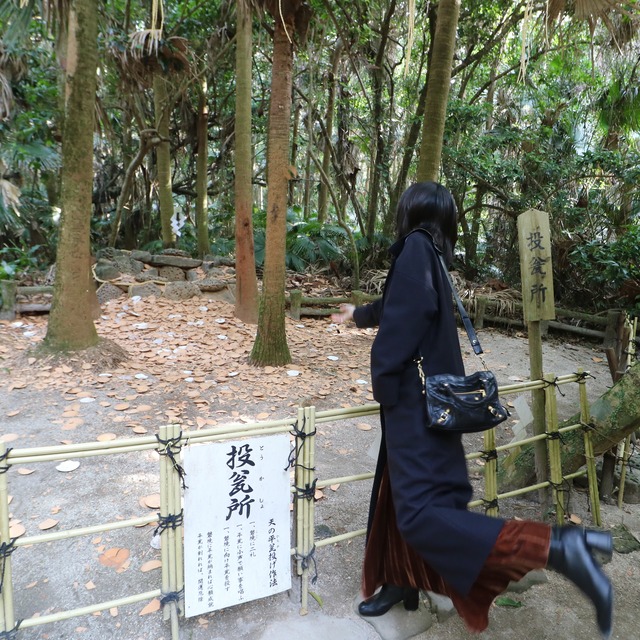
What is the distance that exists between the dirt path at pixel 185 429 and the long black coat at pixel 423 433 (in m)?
0.83

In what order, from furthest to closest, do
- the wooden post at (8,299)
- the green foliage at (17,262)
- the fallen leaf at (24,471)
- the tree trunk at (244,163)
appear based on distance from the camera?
the green foliage at (17,262) < the wooden post at (8,299) < the tree trunk at (244,163) < the fallen leaf at (24,471)

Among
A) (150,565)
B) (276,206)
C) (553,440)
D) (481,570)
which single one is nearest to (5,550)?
(150,565)

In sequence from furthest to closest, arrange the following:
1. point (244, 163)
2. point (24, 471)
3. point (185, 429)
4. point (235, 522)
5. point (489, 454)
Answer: point (244, 163) < point (185, 429) < point (24, 471) < point (489, 454) < point (235, 522)

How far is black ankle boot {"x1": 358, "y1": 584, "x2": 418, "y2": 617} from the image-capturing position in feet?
7.29

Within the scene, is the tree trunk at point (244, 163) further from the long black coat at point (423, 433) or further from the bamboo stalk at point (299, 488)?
the long black coat at point (423, 433)

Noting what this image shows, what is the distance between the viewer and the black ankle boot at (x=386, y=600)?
222 centimetres

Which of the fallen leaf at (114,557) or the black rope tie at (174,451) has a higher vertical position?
the black rope tie at (174,451)

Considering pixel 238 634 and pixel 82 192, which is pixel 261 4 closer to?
pixel 82 192

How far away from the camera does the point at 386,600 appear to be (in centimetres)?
223

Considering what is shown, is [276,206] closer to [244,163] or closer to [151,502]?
[244,163]

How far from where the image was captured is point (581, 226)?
9.52 metres

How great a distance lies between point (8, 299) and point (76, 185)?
2.68m

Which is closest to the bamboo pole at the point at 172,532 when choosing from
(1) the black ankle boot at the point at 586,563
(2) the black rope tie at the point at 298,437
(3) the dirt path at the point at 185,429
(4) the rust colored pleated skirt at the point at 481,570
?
(3) the dirt path at the point at 185,429

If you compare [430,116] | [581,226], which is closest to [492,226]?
[581,226]
